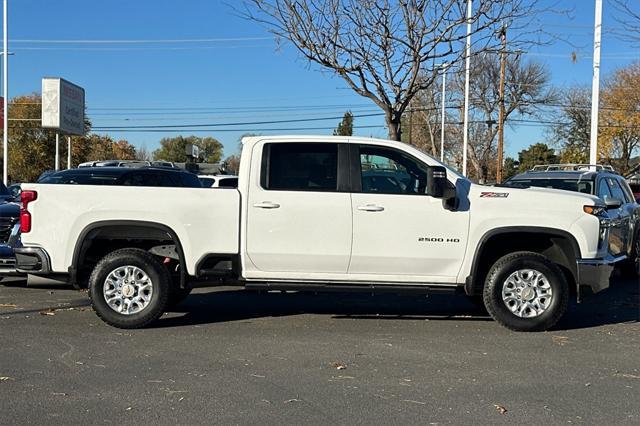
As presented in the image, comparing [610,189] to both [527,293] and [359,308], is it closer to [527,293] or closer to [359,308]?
[527,293]

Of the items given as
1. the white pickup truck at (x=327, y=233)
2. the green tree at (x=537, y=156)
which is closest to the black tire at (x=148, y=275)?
the white pickup truck at (x=327, y=233)

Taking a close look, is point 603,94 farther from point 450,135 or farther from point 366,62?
point 366,62

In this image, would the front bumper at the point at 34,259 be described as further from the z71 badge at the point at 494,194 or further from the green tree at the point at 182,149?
the green tree at the point at 182,149

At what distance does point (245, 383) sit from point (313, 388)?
0.56 meters

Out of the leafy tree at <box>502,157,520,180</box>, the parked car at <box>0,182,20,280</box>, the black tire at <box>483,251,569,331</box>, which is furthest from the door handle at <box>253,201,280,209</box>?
the leafy tree at <box>502,157,520,180</box>

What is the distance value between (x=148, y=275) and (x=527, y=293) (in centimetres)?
409

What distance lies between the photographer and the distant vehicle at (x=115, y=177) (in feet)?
35.2

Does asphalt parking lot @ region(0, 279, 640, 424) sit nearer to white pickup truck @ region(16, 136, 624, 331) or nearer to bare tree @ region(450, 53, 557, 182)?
white pickup truck @ region(16, 136, 624, 331)

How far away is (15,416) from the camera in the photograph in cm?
426

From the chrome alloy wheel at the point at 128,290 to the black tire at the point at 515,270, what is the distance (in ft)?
12.1

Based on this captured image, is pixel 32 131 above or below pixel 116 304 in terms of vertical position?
above

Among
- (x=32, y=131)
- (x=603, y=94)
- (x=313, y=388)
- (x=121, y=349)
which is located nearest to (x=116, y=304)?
Answer: (x=121, y=349)

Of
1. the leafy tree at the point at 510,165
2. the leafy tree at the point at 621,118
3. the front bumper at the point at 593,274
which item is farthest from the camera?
the leafy tree at the point at 510,165

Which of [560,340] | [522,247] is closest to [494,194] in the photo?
[522,247]
